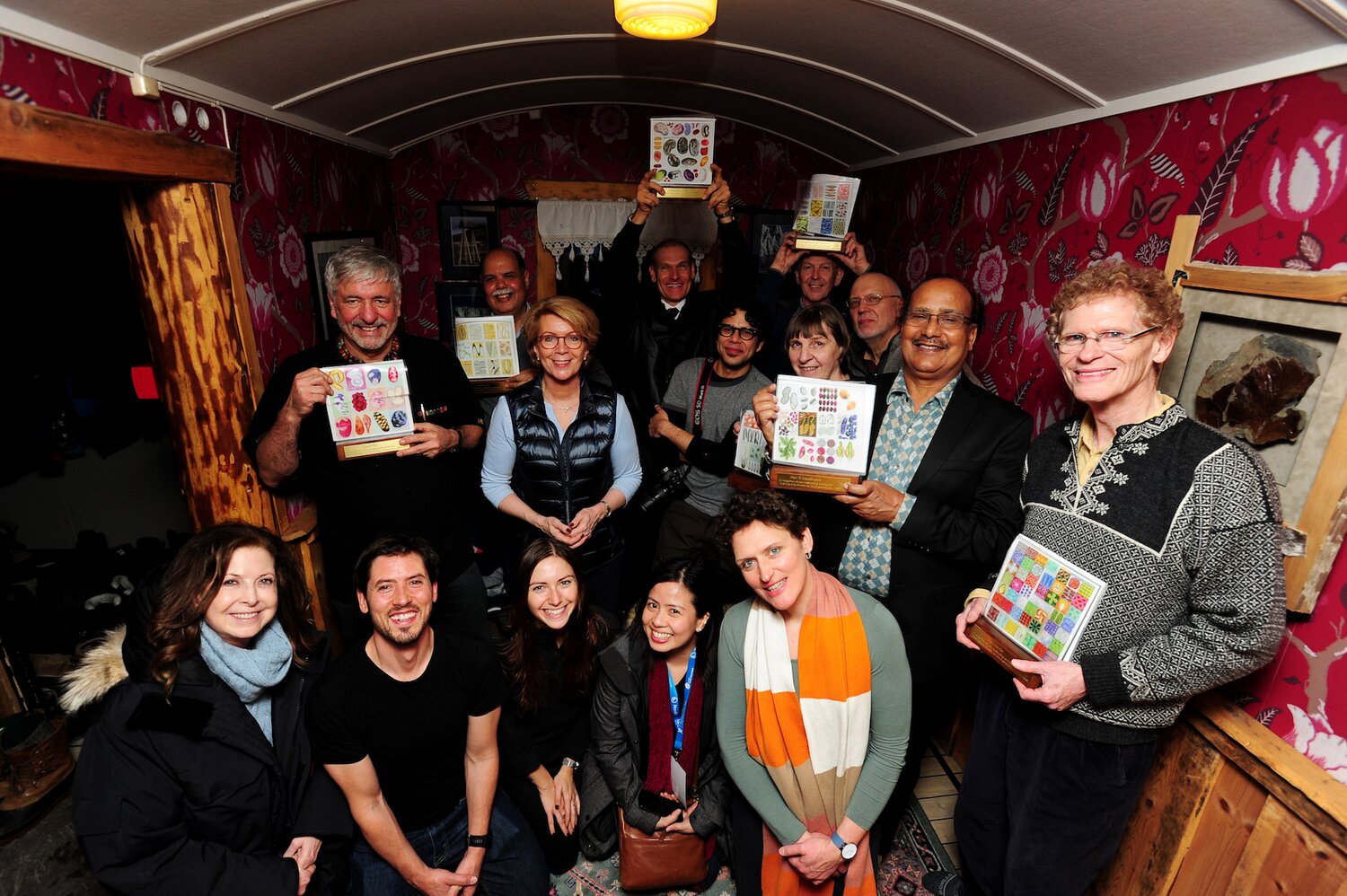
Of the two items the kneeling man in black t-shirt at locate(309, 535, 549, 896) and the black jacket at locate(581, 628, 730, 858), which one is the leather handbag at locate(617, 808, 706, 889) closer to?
the black jacket at locate(581, 628, 730, 858)

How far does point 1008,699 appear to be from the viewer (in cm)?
194

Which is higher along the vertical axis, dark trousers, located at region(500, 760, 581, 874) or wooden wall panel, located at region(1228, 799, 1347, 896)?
wooden wall panel, located at region(1228, 799, 1347, 896)

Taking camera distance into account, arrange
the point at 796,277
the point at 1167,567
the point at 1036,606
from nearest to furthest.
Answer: the point at 1167,567, the point at 1036,606, the point at 796,277

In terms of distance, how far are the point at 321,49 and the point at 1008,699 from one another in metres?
3.30

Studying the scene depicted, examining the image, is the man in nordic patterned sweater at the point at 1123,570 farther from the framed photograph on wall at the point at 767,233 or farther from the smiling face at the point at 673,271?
the framed photograph on wall at the point at 767,233

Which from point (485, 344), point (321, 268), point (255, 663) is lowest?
point (255, 663)

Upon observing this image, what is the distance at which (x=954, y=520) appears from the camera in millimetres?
2078

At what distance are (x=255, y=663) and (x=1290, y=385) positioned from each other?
9.48 ft

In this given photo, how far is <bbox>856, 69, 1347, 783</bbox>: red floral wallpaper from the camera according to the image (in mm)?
1641

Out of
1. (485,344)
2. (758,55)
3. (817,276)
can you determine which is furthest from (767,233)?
(485,344)

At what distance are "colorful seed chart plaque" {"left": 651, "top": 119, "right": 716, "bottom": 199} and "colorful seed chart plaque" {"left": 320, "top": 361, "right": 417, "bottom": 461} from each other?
Answer: 5.43 feet

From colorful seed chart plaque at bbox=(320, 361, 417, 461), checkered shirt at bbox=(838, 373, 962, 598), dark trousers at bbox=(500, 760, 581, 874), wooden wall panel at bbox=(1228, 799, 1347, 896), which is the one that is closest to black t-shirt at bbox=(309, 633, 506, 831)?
dark trousers at bbox=(500, 760, 581, 874)

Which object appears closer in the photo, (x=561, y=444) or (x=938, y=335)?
(x=938, y=335)

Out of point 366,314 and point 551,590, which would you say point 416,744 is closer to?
point 551,590
